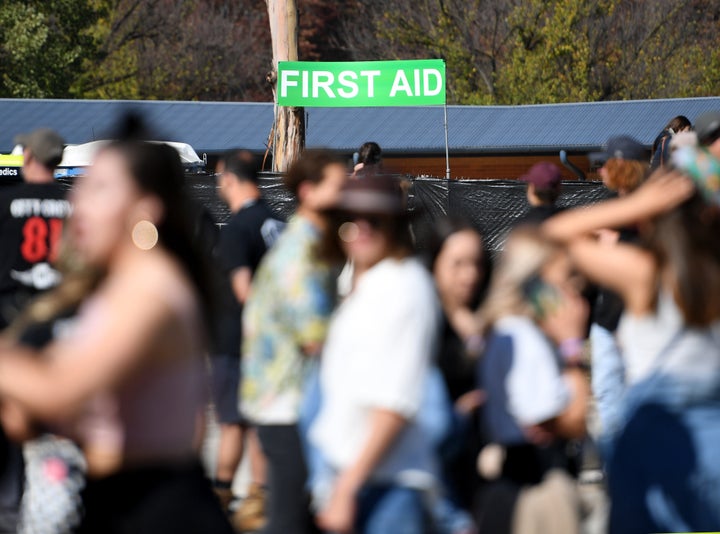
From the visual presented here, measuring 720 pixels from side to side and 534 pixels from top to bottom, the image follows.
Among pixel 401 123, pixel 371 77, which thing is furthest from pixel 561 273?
pixel 401 123

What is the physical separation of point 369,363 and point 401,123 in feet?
108

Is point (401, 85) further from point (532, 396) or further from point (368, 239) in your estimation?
point (368, 239)

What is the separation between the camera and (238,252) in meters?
6.43

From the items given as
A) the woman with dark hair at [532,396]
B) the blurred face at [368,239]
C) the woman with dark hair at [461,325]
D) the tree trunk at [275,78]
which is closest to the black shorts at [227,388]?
the woman with dark hair at [461,325]

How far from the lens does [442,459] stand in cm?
405

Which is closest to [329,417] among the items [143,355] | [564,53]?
[143,355]

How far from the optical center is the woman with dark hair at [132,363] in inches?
99.0

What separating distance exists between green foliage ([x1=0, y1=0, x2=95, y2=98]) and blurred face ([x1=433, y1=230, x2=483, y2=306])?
3572 cm

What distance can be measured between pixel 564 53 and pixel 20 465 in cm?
3581

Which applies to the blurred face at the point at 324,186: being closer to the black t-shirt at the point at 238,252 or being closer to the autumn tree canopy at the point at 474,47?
the black t-shirt at the point at 238,252

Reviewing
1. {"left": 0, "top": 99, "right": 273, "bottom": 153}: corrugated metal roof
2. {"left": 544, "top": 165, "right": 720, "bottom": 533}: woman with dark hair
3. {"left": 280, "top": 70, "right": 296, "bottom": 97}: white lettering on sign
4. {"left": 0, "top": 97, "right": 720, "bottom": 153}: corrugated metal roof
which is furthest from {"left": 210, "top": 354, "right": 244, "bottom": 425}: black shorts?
{"left": 0, "top": 97, "right": 720, "bottom": 153}: corrugated metal roof

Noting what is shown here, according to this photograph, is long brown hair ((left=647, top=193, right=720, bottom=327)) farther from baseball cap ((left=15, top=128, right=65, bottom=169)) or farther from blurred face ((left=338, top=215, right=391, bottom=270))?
baseball cap ((left=15, top=128, right=65, bottom=169))

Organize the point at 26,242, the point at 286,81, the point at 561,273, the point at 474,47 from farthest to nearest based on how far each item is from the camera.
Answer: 1. the point at 474,47
2. the point at 286,81
3. the point at 26,242
4. the point at 561,273

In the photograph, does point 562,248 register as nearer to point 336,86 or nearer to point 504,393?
point 504,393
